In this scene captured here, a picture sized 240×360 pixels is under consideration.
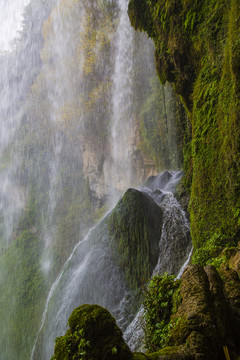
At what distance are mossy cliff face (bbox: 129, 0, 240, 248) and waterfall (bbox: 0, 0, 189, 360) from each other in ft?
11.4

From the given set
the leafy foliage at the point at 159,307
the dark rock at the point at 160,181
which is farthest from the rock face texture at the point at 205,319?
the dark rock at the point at 160,181

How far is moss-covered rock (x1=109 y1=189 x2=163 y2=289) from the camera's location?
6.28 meters

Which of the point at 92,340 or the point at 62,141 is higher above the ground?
the point at 62,141

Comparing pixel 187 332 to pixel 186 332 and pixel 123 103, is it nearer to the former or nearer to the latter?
pixel 186 332

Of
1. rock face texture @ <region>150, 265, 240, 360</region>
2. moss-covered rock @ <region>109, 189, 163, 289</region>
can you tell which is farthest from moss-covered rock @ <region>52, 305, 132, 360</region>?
moss-covered rock @ <region>109, 189, 163, 289</region>

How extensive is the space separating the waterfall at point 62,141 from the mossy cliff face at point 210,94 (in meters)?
3.47

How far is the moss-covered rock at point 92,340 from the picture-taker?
195 cm

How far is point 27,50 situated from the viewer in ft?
71.2

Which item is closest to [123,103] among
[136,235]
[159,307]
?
[136,235]

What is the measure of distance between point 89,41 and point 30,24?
31.5 feet

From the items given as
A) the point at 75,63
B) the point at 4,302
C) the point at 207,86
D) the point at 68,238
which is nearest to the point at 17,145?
the point at 75,63

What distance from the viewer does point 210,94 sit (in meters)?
4.60

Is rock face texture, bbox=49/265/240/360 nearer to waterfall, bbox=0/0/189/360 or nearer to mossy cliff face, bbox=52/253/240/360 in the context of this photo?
mossy cliff face, bbox=52/253/240/360

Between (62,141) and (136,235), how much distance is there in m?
14.0
